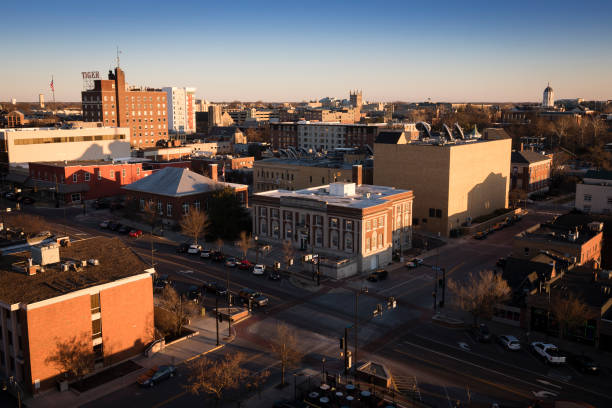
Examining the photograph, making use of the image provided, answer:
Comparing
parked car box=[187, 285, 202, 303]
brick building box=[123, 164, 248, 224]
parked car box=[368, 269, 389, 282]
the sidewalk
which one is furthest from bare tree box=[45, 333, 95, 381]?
brick building box=[123, 164, 248, 224]

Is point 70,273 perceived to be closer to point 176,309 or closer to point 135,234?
point 176,309

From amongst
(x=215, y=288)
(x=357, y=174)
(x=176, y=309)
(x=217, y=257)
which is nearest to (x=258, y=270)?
(x=215, y=288)

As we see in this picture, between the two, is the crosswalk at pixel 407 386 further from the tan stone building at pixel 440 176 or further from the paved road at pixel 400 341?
the tan stone building at pixel 440 176

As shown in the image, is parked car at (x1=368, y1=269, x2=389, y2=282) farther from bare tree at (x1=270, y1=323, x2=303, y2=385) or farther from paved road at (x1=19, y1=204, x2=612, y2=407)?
bare tree at (x1=270, y1=323, x2=303, y2=385)

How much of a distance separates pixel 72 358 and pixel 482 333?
31.0 metres

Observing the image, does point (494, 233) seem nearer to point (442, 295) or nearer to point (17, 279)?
point (442, 295)

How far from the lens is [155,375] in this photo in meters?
35.9

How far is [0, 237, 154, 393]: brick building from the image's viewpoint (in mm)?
34312

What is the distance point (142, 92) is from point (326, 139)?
58.1m

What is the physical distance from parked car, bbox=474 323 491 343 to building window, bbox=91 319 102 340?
29128 mm

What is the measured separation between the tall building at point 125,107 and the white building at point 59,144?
35767mm

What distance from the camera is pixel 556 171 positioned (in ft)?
392

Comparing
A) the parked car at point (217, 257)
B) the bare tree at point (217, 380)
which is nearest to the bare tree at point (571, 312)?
the bare tree at point (217, 380)

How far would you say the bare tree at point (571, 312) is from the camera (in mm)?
41281
